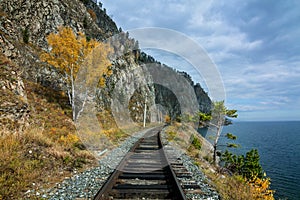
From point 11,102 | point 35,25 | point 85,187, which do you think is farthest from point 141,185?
point 35,25

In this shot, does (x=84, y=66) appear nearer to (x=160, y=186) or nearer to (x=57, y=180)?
(x=57, y=180)

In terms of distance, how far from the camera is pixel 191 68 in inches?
407

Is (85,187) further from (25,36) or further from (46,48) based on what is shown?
(46,48)

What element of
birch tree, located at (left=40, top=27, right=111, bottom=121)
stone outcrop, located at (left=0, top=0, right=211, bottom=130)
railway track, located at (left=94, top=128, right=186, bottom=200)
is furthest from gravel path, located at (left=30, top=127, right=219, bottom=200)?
birch tree, located at (left=40, top=27, right=111, bottom=121)

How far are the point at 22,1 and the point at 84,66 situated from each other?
25.1 meters

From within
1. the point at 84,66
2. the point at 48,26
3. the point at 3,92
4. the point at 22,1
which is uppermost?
the point at 22,1

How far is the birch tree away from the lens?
622 inches

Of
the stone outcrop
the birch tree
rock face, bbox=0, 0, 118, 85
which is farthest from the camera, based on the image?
rock face, bbox=0, 0, 118, 85

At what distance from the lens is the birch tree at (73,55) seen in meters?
15.8

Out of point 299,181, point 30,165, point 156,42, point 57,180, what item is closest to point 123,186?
point 57,180

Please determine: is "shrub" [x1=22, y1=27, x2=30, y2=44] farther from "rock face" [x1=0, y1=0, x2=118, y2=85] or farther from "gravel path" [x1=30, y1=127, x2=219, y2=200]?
"gravel path" [x1=30, y1=127, x2=219, y2=200]

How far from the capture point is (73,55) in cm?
1625

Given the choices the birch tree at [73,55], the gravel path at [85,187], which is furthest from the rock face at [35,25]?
the gravel path at [85,187]

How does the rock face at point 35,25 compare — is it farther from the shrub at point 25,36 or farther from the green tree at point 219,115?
the green tree at point 219,115
